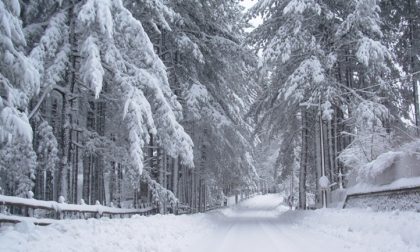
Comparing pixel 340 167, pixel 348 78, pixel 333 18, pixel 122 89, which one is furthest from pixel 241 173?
pixel 122 89

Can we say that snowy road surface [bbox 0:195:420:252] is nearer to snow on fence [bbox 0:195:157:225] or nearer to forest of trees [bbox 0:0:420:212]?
snow on fence [bbox 0:195:157:225]

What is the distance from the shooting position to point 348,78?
25047mm

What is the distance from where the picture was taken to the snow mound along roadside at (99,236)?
666cm

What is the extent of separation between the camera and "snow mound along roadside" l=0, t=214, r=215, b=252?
666 cm

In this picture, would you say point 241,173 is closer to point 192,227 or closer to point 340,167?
point 340,167

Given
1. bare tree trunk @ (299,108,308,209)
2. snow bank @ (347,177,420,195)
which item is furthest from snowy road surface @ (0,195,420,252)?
bare tree trunk @ (299,108,308,209)

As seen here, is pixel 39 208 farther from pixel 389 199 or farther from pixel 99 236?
pixel 389 199

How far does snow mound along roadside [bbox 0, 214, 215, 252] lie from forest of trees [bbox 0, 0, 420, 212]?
1.58 m

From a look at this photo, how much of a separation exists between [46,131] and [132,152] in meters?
3.27

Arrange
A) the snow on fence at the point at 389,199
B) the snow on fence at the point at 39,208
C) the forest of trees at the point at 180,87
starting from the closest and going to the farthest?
1. the snow on fence at the point at 39,208
2. the forest of trees at the point at 180,87
3. the snow on fence at the point at 389,199

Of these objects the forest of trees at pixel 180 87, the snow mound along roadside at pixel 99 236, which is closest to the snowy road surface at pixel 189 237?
the snow mound along roadside at pixel 99 236

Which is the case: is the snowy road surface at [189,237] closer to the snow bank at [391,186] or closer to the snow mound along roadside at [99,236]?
the snow mound along roadside at [99,236]

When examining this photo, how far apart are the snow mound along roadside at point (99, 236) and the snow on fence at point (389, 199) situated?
629cm

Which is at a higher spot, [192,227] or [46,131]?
[46,131]
